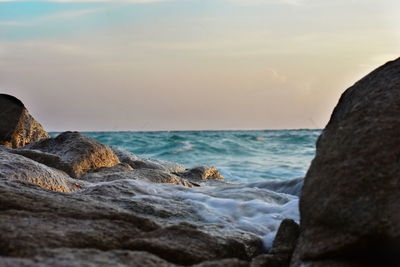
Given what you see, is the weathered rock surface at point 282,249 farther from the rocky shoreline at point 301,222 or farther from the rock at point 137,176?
the rock at point 137,176

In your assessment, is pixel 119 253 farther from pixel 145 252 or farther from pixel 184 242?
pixel 184 242

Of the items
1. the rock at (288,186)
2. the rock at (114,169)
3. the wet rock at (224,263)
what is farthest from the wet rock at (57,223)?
the rock at (288,186)

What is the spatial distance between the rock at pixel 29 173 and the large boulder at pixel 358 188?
2.32m

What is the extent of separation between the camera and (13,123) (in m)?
7.66

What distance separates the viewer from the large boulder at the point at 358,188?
7.01 ft

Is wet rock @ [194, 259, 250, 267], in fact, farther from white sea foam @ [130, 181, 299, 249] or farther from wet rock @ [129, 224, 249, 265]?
white sea foam @ [130, 181, 299, 249]

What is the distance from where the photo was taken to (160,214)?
323 cm

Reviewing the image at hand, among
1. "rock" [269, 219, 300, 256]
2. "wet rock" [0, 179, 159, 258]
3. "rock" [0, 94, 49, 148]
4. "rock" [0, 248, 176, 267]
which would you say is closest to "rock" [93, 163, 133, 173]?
"rock" [0, 94, 49, 148]

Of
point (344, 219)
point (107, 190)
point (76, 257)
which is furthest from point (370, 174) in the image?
point (107, 190)

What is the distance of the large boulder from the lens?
2.14 m

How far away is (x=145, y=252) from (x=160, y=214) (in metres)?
0.94

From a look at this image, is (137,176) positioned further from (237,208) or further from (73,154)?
(237,208)

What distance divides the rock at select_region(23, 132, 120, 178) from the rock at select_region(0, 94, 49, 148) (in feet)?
2.32

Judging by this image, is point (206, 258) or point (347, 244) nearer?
point (347, 244)
